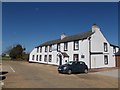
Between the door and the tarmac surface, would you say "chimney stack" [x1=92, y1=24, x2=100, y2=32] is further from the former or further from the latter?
the tarmac surface

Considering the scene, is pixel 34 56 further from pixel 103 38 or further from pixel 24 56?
pixel 103 38

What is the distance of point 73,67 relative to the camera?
82.9 ft

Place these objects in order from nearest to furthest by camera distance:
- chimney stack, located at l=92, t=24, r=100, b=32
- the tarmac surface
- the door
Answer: the tarmac surface, the door, chimney stack, located at l=92, t=24, r=100, b=32

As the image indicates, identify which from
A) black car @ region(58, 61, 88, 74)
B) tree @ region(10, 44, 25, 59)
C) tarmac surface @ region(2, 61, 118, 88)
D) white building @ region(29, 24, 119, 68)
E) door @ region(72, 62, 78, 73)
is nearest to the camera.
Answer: tarmac surface @ region(2, 61, 118, 88)

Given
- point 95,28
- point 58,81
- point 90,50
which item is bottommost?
A: point 58,81

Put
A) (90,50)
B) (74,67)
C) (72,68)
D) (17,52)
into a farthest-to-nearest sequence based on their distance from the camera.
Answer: (17,52) → (90,50) → (74,67) → (72,68)

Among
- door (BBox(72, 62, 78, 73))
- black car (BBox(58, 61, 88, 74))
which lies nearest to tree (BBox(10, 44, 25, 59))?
black car (BBox(58, 61, 88, 74))

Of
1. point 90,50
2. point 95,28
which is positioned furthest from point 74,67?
point 95,28

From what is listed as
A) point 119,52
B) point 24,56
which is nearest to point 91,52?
point 119,52

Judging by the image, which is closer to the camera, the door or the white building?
the door

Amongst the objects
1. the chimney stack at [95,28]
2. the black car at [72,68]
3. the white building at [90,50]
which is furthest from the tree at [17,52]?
the black car at [72,68]

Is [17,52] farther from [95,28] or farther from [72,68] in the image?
[72,68]

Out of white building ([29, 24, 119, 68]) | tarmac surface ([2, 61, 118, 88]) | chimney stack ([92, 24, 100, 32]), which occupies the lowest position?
tarmac surface ([2, 61, 118, 88])

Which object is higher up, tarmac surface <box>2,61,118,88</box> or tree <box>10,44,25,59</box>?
tree <box>10,44,25,59</box>
